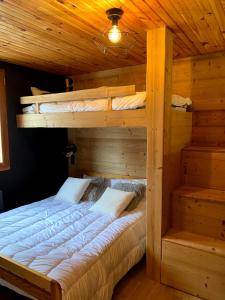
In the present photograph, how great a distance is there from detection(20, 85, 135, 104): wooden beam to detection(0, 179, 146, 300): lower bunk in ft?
4.27

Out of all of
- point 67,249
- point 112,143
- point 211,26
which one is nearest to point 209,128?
point 211,26

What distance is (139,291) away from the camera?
80.1 inches

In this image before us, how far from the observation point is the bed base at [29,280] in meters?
1.36

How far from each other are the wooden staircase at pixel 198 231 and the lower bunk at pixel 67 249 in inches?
15.1

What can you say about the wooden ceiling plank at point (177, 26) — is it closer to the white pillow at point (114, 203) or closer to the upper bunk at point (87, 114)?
the upper bunk at point (87, 114)

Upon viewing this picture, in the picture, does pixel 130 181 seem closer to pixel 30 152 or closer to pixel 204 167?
pixel 204 167

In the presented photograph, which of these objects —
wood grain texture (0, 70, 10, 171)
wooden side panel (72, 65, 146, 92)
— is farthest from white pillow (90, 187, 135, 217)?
wooden side panel (72, 65, 146, 92)

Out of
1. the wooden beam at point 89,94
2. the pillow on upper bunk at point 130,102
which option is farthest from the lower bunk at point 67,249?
the wooden beam at point 89,94

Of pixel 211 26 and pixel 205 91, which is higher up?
pixel 211 26

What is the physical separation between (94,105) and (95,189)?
1.24 meters

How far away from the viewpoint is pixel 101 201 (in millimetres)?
2709

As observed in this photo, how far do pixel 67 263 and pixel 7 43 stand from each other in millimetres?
2114

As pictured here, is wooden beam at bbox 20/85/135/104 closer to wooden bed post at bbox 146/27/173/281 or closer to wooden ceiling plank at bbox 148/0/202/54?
wooden bed post at bbox 146/27/173/281

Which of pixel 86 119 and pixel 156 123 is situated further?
pixel 86 119
